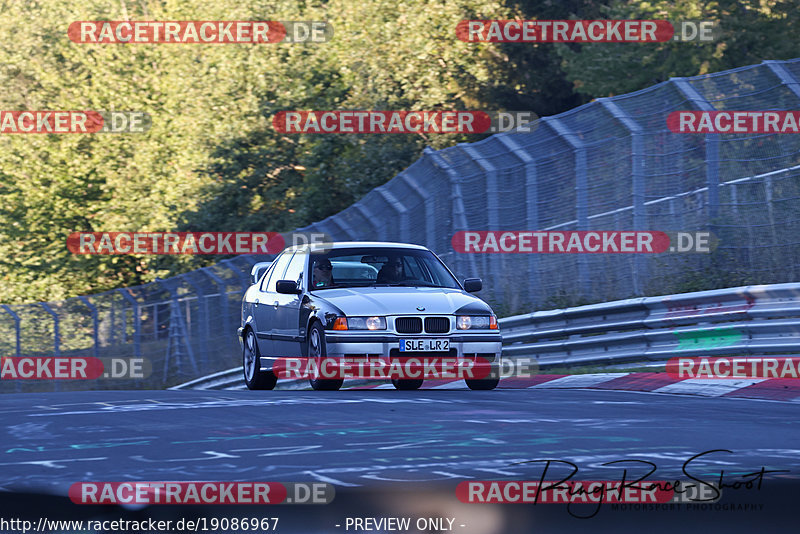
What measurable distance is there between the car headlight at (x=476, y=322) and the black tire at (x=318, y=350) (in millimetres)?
1345

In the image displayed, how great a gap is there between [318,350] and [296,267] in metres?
1.63

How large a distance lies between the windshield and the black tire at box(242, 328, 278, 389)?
5.43ft

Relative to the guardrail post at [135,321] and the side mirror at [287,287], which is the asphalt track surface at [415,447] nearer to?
the side mirror at [287,287]

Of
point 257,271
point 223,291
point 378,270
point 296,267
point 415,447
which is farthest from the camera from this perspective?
point 223,291

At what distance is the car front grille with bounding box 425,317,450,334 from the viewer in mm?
13047

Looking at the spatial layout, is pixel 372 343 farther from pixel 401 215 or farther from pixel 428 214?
pixel 401 215

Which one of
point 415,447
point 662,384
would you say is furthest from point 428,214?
point 415,447

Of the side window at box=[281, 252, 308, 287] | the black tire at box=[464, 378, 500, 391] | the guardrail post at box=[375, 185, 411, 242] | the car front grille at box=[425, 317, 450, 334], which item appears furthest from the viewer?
Answer: the guardrail post at box=[375, 185, 411, 242]

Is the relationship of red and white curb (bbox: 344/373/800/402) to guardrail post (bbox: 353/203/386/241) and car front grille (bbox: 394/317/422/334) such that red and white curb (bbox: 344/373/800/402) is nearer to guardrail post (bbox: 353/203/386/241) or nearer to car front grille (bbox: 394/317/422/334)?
car front grille (bbox: 394/317/422/334)

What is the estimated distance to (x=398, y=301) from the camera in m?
13.2

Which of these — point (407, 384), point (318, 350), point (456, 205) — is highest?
point (456, 205)

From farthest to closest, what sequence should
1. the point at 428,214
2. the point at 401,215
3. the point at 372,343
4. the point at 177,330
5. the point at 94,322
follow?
the point at 94,322 < the point at 177,330 < the point at 401,215 < the point at 428,214 < the point at 372,343

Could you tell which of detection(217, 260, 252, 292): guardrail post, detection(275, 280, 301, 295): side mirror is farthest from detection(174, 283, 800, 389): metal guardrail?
detection(217, 260, 252, 292): guardrail post

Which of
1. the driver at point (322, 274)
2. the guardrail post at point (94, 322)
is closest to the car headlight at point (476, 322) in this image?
the driver at point (322, 274)
